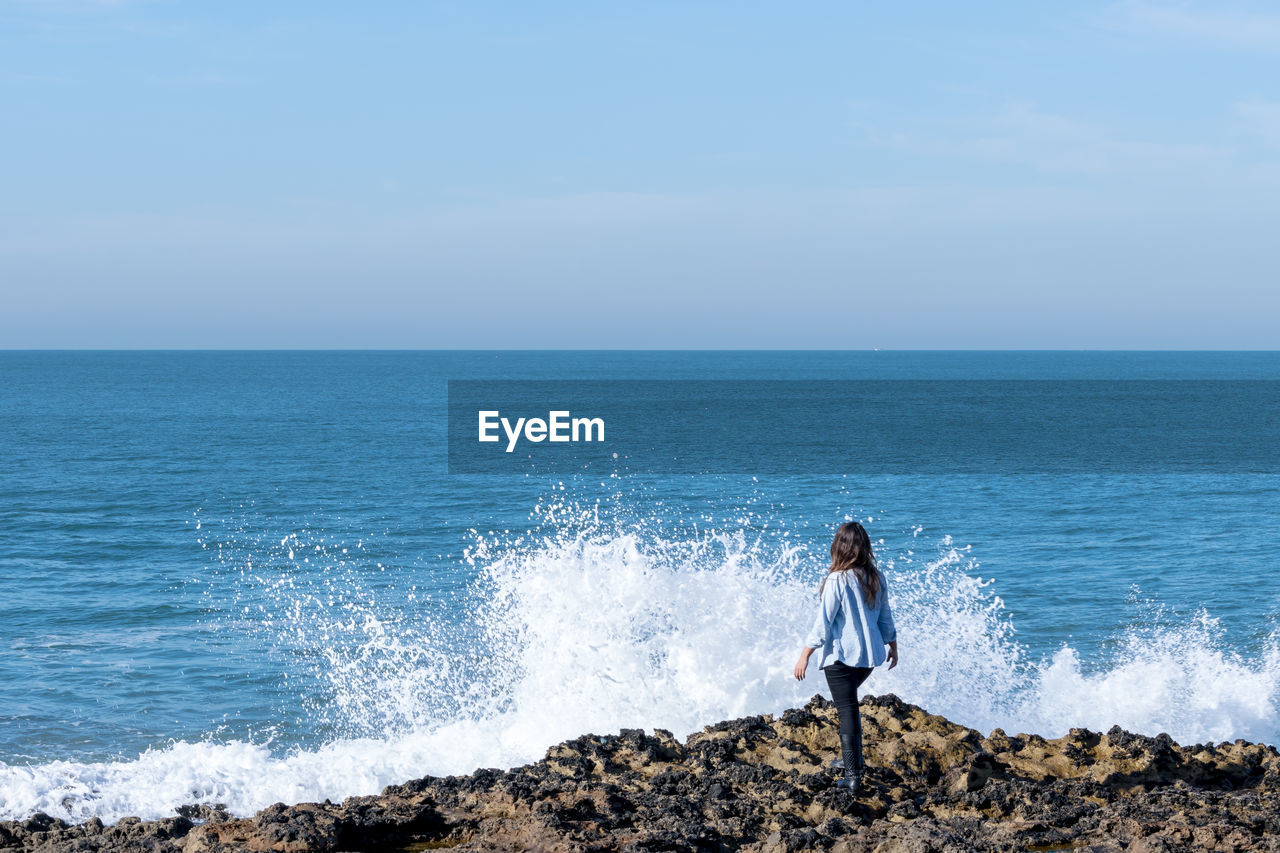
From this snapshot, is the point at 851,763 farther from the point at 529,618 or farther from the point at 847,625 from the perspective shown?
the point at 529,618

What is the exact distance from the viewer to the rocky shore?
6.48 metres

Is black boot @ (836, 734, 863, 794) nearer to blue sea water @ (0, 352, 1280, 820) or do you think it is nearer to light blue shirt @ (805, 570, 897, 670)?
light blue shirt @ (805, 570, 897, 670)

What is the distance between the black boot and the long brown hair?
0.88 meters

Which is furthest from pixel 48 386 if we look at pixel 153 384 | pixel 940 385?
pixel 940 385

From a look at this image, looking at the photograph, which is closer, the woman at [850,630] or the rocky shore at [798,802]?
the rocky shore at [798,802]

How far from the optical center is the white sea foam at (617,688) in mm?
10812

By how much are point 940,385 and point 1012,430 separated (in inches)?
2865

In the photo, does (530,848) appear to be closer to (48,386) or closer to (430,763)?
(430,763)

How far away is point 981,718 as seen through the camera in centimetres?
1173

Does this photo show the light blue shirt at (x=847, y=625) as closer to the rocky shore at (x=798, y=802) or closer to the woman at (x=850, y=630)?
the woman at (x=850, y=630)
